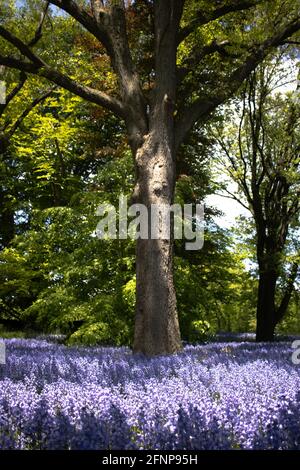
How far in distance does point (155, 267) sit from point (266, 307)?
10309 millimetres

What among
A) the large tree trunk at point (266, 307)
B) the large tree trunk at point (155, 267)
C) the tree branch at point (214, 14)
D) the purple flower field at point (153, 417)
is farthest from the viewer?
the large tree trunk at point (266, 307)

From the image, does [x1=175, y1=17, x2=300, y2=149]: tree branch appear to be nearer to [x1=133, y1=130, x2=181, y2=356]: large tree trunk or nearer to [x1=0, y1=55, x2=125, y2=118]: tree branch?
[x1=133, y1=130, x2=181, y2=356]: large tree trunk

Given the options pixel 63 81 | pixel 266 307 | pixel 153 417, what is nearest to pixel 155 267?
pixel 63 81

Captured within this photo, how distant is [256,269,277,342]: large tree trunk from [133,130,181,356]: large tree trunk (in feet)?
31.4

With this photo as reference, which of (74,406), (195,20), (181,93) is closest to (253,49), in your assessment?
(195,20)

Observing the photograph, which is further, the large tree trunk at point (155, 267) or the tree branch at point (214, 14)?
the tree branch at point (214, 14)

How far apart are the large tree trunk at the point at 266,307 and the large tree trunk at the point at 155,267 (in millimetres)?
9572

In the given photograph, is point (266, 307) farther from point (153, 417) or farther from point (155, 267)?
point (153, 417)

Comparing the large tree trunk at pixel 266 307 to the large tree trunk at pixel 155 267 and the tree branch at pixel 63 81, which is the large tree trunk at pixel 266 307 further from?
the tree branch at pixel 63 81

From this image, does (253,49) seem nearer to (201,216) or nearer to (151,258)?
(151,258)

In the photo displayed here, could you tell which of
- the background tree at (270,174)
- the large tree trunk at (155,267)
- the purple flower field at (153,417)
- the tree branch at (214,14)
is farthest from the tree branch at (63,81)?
the background tree at (270,174)

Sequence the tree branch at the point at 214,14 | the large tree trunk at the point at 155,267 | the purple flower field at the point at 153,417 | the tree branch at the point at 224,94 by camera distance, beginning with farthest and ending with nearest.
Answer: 1. the tree branch at the point at 214,14
2. the tree branch at the point at 224,94
3. the large tree trunk at the point at 155,267
4. the purple flower field at the point at 153,417

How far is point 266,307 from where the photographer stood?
1812 cm

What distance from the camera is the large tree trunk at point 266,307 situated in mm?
17859
